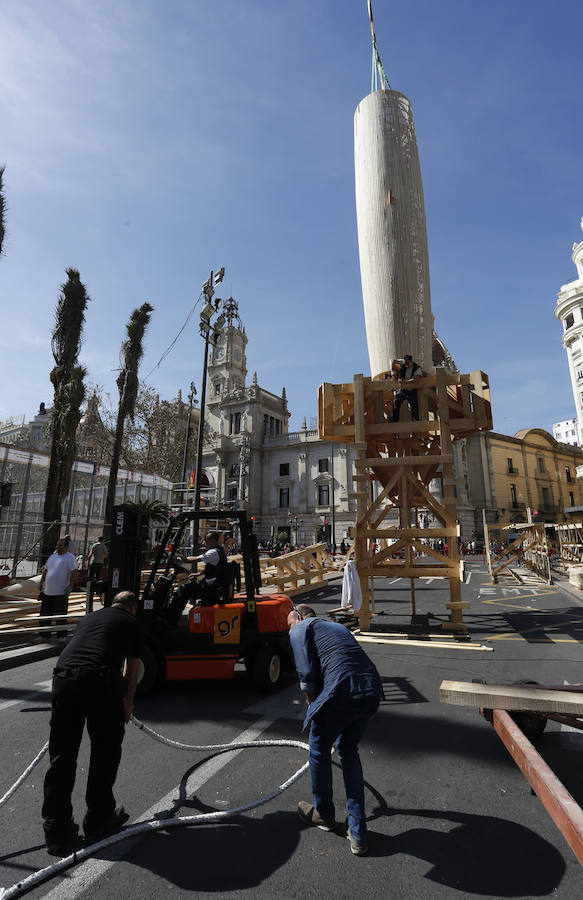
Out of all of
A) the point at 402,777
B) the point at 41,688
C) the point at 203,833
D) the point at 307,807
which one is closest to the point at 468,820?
the point at 402,777

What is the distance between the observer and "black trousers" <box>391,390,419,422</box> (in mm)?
8789

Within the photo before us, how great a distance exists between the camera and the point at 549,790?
2471 millimetres

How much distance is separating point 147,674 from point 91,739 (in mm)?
2688

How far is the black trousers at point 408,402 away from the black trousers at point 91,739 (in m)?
7.08

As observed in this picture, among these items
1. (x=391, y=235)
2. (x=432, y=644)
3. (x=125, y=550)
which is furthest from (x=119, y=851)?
(x=391, y=235)

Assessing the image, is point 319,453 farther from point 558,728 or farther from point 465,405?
point 558,728

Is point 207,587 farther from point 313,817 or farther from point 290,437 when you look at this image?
point 290,437

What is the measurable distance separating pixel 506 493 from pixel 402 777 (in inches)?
2175

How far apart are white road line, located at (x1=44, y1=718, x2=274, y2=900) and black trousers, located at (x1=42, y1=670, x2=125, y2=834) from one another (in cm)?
25

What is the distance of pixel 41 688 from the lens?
6031mm

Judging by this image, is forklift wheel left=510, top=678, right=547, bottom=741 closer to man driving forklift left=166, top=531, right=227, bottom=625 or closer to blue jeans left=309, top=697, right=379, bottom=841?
blue jeans left=309, top=697, right=379, bottom=841

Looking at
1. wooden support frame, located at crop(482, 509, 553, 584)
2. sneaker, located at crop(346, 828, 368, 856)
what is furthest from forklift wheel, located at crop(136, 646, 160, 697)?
wooden support frame, located at crop(482, 509, 553, 584)

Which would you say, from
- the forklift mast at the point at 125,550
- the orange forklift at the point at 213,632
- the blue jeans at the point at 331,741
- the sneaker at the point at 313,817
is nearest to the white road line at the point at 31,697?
the forklift mast at the point at 125,550

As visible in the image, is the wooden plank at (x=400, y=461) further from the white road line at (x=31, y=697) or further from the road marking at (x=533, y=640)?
the white road line at (x=31, y=697)
